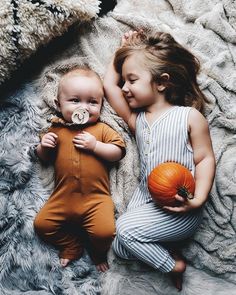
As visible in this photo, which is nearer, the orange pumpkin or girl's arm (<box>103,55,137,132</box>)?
the orange pumpkin

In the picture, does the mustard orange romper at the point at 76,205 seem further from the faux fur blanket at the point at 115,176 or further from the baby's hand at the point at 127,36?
the baby's hand at the point at 127,36

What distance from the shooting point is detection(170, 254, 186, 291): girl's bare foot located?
5.17 feet

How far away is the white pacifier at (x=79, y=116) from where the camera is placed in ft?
5.24

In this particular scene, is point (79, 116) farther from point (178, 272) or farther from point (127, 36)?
point (178, 272)

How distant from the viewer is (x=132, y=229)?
5.05ft

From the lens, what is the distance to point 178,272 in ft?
5.19

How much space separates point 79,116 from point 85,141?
0.26 feet

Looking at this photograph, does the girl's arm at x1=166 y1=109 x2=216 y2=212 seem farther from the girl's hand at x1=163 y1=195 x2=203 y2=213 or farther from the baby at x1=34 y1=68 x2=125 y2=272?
the baby at x1=34 y1=68 x2=125 y2=272

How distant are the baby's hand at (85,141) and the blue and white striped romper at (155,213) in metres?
0.15

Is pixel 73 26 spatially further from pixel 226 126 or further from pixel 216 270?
pixel 216 270

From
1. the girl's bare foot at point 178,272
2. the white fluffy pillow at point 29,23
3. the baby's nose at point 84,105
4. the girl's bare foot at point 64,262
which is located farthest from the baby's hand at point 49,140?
the girl's bare foot at point 178,272

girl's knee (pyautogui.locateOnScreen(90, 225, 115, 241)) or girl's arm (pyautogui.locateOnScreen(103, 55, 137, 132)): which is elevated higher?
girl's arm (pyautogui.locateOnScreen(103, 55, 137, 132))

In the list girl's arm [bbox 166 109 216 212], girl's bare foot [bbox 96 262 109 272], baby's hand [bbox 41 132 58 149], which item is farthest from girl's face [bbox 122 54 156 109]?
girl's bare foot [bbox 96 262 109 272]

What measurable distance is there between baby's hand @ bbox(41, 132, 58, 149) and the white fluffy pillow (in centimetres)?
24
